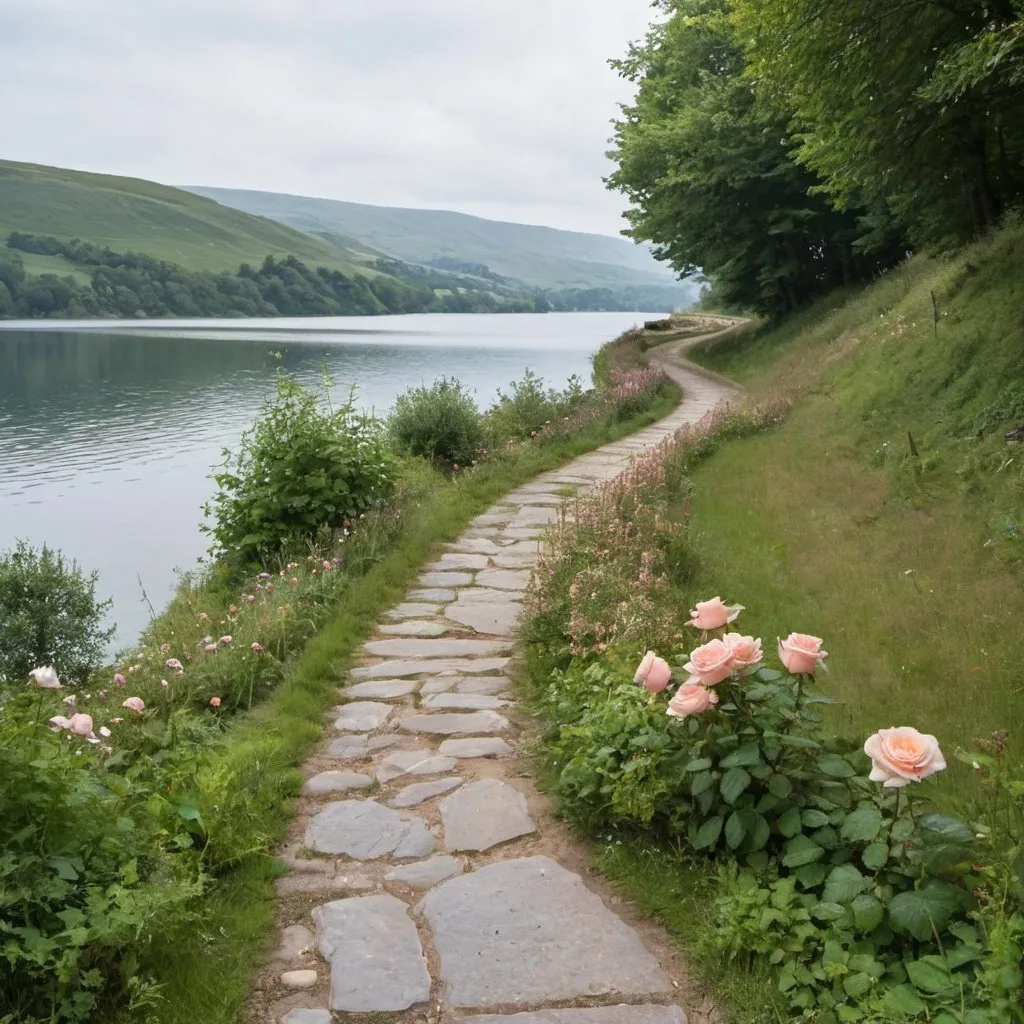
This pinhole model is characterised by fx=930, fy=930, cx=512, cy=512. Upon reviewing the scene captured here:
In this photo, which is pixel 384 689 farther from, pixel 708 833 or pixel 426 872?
pixel 708 833

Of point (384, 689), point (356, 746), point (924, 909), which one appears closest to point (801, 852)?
point (924, 909)

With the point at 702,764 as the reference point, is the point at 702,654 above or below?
above

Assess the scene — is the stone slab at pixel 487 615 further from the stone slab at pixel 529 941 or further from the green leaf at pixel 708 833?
the green leaf at pixel 708 833

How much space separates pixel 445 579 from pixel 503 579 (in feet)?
1.59

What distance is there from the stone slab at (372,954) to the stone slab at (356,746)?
4.29 ft

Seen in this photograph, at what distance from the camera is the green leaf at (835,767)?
11.0ft

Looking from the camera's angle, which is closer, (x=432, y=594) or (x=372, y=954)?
(x=372, y=954)

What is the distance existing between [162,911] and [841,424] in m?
11.9

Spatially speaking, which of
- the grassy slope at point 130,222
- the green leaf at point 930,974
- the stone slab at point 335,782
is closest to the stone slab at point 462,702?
the stone slab at point 335,782

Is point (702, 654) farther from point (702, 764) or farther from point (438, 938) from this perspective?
point (438, 938)

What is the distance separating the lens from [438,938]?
10.4 ft

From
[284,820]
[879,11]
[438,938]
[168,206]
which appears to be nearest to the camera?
[438,938]

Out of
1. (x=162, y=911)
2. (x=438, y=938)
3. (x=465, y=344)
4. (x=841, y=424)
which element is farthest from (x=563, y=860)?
(x=465, y=344)

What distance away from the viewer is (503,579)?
7.65 m
